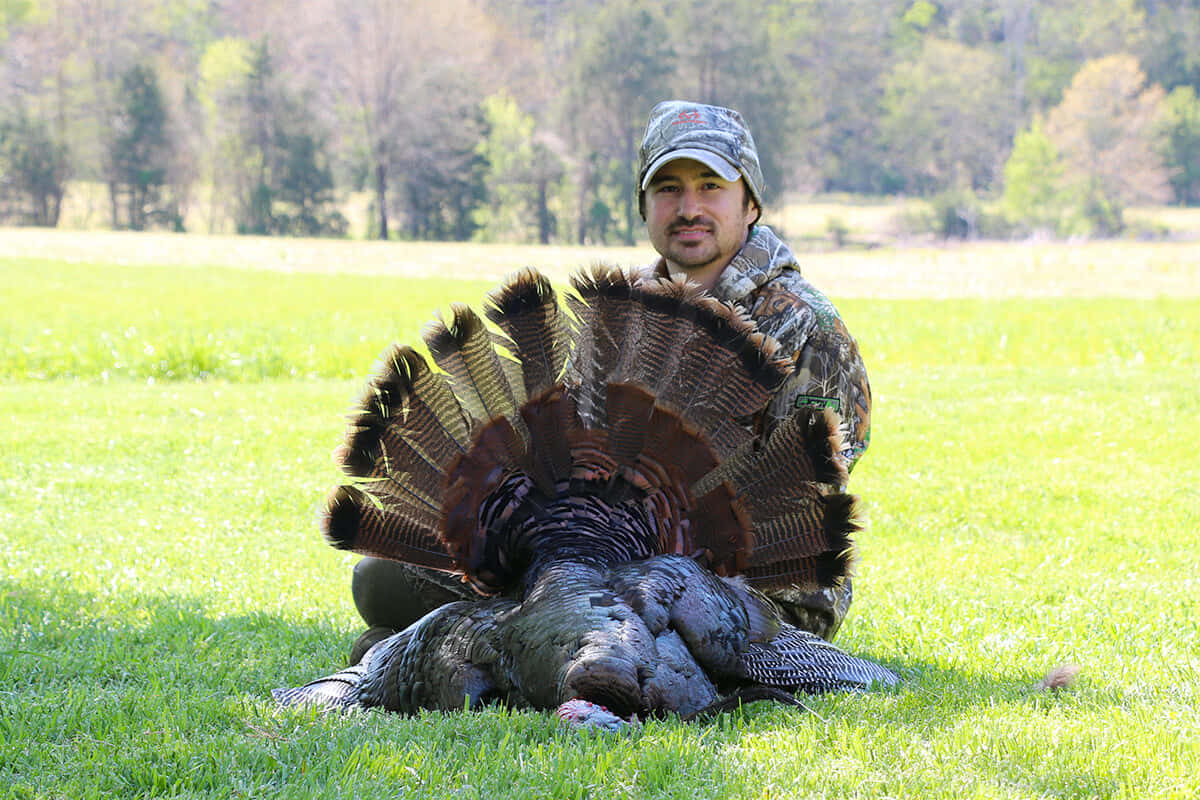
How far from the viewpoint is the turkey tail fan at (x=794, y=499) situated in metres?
3.68

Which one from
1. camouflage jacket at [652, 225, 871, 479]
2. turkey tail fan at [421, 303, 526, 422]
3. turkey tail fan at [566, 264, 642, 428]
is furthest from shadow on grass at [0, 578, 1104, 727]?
turkey tail fan at [421, 303, 526, 422]

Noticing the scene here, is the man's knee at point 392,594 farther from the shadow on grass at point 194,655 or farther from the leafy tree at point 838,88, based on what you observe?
the leafy tree at point 838,88

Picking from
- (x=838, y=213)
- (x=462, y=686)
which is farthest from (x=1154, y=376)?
(x=838, y=213)

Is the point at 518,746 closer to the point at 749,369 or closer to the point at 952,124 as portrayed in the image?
the point at 749,369

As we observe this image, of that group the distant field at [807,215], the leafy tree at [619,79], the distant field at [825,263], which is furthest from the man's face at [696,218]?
the leafy tree at [619,79]

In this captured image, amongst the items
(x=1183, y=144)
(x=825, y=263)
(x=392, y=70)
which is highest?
(x=392, y=70)

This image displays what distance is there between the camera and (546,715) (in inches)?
120

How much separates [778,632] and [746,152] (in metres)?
1.80

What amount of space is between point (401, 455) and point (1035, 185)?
9965 cm

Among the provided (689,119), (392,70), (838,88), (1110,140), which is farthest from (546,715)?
(838,88)

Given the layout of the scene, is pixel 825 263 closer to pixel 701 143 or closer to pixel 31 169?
pixel 31 169

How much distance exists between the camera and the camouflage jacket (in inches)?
165

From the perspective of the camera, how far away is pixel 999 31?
440 ft

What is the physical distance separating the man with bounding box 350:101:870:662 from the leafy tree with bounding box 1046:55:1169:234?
9803 centimetres
